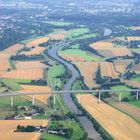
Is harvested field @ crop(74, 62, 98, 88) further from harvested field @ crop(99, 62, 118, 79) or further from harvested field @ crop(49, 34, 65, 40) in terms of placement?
harvested field @ crop(49, 34, 65, 40)

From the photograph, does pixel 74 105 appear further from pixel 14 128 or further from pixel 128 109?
pixel 14 128

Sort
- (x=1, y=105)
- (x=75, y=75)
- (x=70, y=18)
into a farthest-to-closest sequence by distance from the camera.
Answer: (x=70, y=18) < (x=75, y=75) < (x=1, y=105)

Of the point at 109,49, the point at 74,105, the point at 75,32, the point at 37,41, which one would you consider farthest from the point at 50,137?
the point at 75,32

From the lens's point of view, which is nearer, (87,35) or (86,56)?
(86,56)

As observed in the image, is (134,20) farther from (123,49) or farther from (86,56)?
(86,56)

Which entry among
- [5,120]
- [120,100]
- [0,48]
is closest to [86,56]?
[0,48]

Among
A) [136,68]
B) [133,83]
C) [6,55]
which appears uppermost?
[133,83]

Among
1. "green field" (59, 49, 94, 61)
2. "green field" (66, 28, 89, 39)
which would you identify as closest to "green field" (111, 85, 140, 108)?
"green field" (59, 49, 94, 61)

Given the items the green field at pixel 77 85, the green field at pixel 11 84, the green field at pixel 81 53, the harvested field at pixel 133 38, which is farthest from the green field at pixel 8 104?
the harvested field at pixel 133 38
